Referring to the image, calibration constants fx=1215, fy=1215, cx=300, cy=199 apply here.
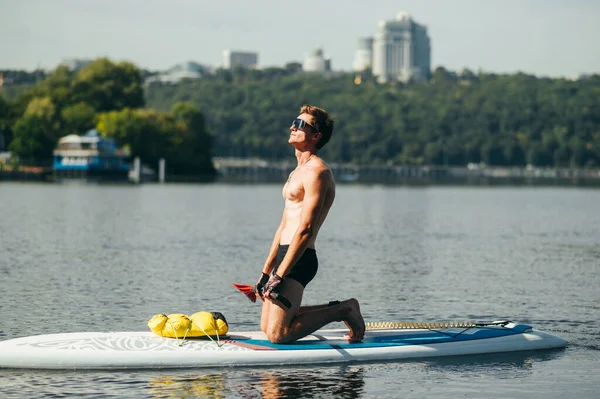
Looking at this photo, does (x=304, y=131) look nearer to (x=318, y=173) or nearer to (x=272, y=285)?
(x=318, y=173)

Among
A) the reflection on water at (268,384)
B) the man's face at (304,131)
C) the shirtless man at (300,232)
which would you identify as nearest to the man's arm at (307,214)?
the shirtless man at (300,232)

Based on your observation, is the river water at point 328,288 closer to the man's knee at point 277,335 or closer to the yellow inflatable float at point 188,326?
the man's knee at point 277,335

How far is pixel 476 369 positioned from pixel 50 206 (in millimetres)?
80321

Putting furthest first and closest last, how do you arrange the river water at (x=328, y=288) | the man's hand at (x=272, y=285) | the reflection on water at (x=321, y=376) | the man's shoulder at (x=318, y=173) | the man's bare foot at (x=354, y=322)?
the man's bare foot at (x=354, y=322)
the river water at (x=328, y=288)
the man's shoulder at (x=318, y=173)
the man's hand at (x=272, y=285)
the reflection on water at (x=321, y=376)

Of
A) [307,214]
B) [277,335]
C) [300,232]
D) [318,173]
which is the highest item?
[318,173]

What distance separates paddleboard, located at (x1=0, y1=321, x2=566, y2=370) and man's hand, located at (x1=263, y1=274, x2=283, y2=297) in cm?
146

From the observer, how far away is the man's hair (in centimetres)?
1838

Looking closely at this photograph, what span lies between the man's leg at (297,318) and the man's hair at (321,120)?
2282 millimetres

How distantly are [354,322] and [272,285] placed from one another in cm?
208

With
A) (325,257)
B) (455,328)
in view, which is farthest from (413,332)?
(325,257)

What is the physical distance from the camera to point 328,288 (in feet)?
112

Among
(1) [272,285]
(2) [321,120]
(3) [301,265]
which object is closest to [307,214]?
(3) [301,265]

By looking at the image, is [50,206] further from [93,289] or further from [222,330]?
[222,330]

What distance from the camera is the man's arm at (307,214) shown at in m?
18.0
